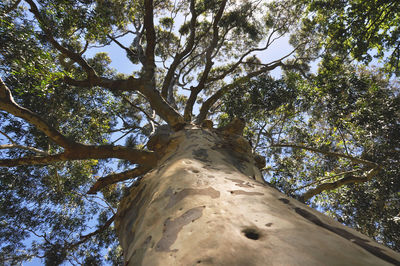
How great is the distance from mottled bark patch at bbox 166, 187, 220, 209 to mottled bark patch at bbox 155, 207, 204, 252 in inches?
4.1

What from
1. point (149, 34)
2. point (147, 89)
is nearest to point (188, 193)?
point (147, 89)

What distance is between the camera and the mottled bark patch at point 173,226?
714mm

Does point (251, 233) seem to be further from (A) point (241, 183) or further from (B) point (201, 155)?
(B) point (201, 155)

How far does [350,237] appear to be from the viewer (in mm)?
717

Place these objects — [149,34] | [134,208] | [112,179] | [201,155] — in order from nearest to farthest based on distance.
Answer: [134,208], [201,155], [112,179], [149,34]

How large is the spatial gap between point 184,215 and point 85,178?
19.8 feet

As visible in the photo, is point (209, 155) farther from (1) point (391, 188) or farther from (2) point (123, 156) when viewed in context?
(1) point (391, 188)

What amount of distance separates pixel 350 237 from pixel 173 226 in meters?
0.61

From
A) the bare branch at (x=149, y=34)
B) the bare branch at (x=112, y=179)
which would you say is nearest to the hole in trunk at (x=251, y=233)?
the bare branch at (x=112, y=179)

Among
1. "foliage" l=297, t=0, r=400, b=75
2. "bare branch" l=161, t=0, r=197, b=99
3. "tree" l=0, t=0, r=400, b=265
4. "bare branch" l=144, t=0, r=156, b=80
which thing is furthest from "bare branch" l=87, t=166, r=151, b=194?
"foliage" l=297, t=0, r=400, b=75

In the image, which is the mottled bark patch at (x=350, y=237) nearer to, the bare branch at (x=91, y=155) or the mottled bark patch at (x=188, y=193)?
the mottled bark patch at (x=188, y=193)

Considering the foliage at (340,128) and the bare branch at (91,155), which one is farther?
the foliage at (340,128)

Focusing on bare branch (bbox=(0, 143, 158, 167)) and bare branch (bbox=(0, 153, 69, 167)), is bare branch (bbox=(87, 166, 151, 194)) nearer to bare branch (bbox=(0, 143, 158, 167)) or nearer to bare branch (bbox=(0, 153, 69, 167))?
bare branch (bbox=(0, 143, 158, 167))

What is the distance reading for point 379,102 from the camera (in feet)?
15.1
